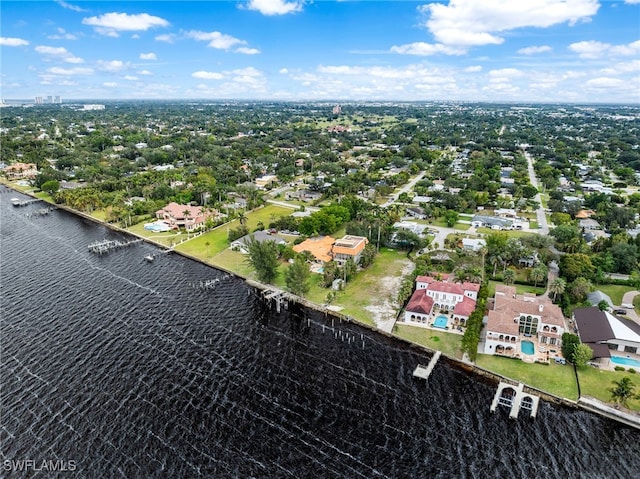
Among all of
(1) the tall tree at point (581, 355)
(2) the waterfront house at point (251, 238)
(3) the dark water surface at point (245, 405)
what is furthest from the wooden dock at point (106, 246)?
(1) the tall tree at point (581, 355)

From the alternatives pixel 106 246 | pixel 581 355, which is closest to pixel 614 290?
pixel 581 355

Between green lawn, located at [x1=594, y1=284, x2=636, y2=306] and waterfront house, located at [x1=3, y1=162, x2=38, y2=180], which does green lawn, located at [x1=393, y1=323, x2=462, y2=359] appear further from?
waterfront house, located at [x1=3, y1=162, x2=38, y2=180]

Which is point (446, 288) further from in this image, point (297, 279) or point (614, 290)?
point (614, 290)

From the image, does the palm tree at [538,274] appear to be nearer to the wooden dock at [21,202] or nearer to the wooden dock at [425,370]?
the wooden dock at [425,370]

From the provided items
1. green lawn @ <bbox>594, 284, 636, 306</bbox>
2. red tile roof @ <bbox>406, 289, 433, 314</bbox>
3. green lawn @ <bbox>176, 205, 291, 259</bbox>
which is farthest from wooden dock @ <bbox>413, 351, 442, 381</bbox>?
green lawn @ <bbox>176, 205, 291, 259</bbox>

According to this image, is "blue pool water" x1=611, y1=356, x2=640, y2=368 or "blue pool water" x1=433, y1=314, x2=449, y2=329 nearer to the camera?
"blue pool water" x1=611, y1=356, x2=640, y2=368

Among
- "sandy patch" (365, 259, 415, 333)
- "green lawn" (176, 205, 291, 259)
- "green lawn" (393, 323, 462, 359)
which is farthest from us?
"green lawn" (176, 205, 291, 259)

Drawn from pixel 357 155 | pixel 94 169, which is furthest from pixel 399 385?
pixel 357 155
